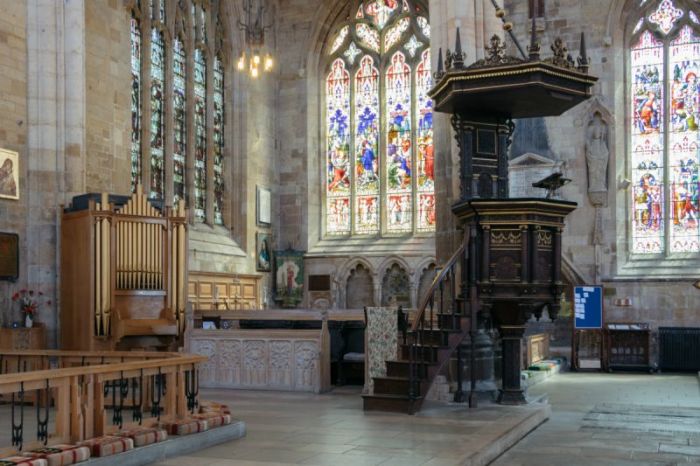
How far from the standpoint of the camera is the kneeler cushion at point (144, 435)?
21.0 ft

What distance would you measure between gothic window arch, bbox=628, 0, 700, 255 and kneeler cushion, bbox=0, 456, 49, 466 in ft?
45.4

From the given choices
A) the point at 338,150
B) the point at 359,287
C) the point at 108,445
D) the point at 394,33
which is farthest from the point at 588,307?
the point at 108,445

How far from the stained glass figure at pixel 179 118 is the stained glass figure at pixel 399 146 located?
4606 mm

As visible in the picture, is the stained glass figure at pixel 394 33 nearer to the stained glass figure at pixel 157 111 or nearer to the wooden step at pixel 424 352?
the stained glass figure at pixel 157 111

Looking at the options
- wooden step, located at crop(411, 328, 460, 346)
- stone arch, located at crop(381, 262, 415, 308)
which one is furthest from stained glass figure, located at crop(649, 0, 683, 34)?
wooden step, located at crop(411, 328, 460, 346)

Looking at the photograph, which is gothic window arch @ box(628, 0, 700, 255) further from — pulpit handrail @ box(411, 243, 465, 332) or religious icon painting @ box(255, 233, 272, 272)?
pulpit handrail @ box(411, 243, 465, 332)

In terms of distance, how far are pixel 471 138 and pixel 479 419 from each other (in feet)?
11.4

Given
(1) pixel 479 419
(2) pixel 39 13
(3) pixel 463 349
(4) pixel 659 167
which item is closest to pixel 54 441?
(1) pixel 479 419

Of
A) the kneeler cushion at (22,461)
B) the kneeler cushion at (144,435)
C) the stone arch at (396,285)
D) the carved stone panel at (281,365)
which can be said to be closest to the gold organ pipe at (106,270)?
the carved stone panel at (281,365)

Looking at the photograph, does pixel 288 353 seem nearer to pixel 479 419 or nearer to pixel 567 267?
pixel 479 419

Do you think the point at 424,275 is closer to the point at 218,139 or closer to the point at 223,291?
the point at 223,291

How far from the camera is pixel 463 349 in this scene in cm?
1039

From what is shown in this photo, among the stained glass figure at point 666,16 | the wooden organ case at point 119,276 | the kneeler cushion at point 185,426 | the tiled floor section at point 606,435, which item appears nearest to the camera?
the kneeler cushion at point 185,426

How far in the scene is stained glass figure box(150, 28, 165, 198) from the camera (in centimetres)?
1658
